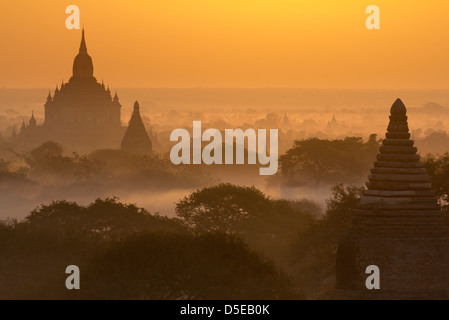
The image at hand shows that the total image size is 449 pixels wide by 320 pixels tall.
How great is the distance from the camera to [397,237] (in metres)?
66.9

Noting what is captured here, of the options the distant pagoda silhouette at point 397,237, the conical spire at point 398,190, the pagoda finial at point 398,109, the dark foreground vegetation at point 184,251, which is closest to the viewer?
the dark foreground vegetation at point 184,251

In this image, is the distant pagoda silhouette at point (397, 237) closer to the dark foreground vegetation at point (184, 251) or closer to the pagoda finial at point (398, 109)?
the pagoda finial at point (398, 109)

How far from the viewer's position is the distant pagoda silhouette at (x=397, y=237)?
6612 cm

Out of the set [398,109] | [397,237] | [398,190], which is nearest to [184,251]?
[397,237]

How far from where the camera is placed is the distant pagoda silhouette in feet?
217

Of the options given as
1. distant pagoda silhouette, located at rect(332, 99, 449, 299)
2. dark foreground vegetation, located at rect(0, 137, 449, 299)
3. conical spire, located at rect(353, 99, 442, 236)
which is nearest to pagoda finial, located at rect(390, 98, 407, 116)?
conical spire, located at rect(353, 99, 442, 236)

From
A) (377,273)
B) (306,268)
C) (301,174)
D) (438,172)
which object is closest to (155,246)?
(377,273)

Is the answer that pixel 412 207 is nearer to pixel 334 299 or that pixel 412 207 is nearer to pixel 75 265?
pixel 334 299

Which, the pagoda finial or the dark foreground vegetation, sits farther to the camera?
the pagoda finial

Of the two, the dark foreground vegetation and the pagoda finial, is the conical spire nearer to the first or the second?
the pagoda finial

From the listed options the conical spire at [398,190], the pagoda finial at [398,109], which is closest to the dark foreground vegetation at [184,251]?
the conical spire at [398,190]

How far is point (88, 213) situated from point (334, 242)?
77.8ft

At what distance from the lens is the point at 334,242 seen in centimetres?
8556
